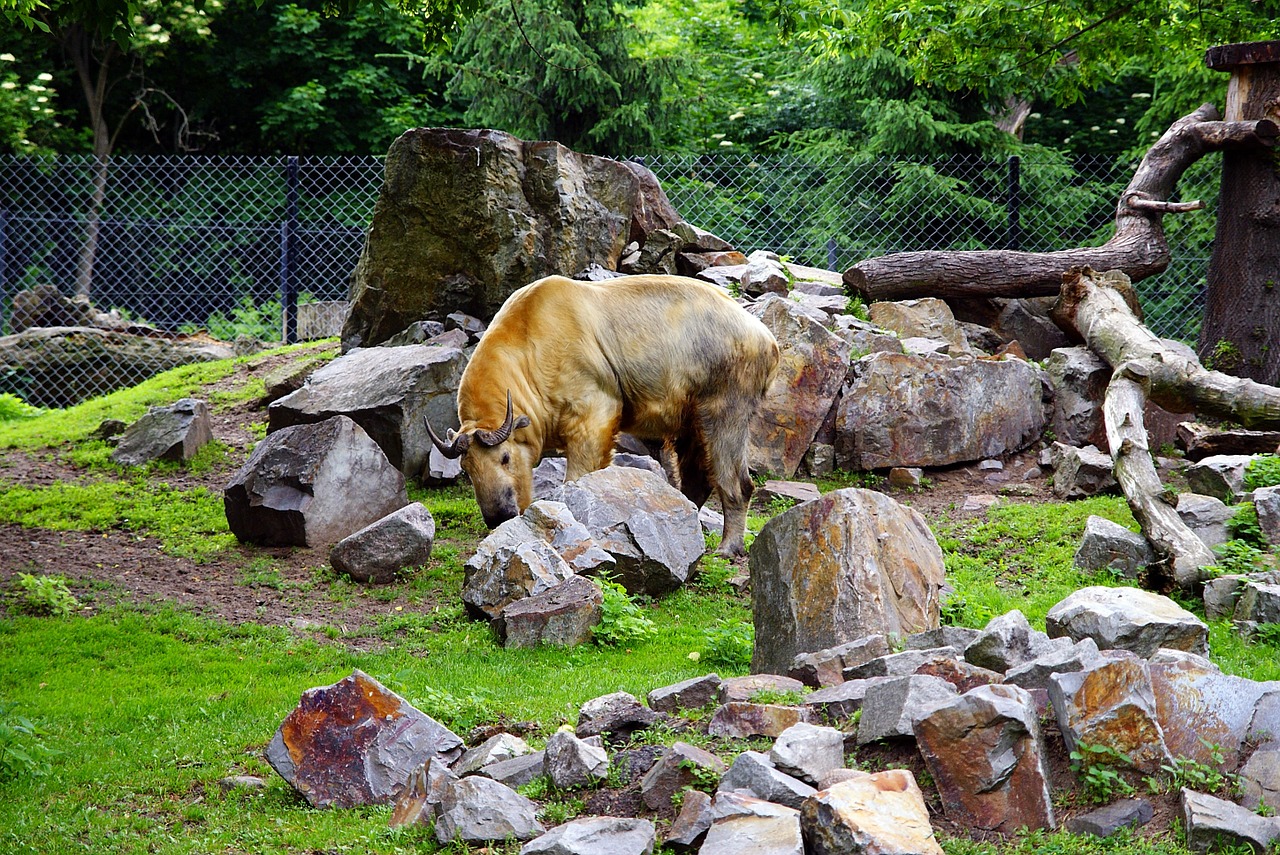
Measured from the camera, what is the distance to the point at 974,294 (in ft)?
42.0

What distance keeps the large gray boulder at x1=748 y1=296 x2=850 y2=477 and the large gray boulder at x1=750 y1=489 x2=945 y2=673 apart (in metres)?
5.00

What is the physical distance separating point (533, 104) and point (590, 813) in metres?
16.8

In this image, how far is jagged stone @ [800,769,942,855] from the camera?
355cm

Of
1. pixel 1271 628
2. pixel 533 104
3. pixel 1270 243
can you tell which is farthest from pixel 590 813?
pixel 533 104

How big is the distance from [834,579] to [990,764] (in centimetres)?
182

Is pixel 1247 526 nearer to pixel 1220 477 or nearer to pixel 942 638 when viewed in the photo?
pixel 1220 477

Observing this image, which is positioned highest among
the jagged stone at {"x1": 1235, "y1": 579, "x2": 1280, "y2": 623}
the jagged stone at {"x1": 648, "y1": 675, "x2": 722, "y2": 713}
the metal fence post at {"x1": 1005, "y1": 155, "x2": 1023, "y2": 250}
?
the metal fence post at {"x1": 1005, "y1": 155, "x2": 1023, "y2": 250}

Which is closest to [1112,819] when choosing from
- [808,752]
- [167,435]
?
[808,752]

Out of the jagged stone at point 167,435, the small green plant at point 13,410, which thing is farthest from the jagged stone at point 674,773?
the small green plant at point 13,410

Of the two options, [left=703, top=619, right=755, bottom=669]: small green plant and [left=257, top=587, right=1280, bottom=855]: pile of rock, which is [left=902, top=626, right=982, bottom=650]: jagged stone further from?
[left=703, top=619, right=755, bottom=669]: small green plant

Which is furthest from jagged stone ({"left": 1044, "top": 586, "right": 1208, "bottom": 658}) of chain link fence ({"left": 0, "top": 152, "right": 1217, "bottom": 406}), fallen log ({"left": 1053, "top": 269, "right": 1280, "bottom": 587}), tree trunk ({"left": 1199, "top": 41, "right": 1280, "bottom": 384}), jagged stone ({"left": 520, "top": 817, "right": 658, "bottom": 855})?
chain link fence ({"left": 0, "top": 152, "right": 1217, "bottom": 406})

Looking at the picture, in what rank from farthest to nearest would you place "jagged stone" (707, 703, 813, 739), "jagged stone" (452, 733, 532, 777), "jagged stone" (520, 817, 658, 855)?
"jagged stone" (452, 733, 532, 777)
"jagged stone" (707, 703, 813, 739)
"jagged stone" (520, 817, 658, 855)

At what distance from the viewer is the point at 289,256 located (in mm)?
16219

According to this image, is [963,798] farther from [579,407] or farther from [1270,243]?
[1270,243]
